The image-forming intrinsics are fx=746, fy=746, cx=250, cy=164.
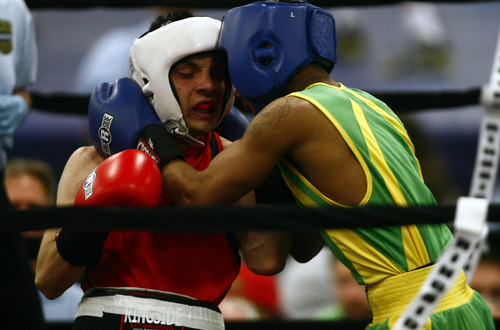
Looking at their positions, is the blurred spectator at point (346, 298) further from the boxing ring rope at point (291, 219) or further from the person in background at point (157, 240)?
the boxing ring rope at point (291, 219)

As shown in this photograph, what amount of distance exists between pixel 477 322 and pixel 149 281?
73 cm

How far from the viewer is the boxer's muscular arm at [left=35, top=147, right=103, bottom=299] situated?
165 cm

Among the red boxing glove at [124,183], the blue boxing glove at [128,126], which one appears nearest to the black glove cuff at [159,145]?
the blue boxing glove at [128,126]

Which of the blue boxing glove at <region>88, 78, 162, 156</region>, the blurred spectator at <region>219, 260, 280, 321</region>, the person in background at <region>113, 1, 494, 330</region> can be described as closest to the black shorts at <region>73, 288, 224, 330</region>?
the person in background at <region>113, 1, 494, 330</region>

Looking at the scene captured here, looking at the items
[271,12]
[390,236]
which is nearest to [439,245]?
[390,236]

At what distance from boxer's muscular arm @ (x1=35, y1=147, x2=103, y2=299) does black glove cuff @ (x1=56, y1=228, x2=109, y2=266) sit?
3 cm

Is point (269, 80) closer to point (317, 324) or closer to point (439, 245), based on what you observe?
point (439, 245)

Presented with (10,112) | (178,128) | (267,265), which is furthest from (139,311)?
(10,112)

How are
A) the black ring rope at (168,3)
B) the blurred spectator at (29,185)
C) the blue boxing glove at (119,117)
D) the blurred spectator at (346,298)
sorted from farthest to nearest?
the blurred spectator at (346,298) < the blurred spectator at (29,185) < the black ring rope at (168,3) < the blue boxing glove at (119,117)

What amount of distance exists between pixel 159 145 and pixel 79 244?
288 millimetres

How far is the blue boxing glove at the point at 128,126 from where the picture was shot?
170cm

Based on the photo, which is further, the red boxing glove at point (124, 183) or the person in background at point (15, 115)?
the person in background at point (15, 115)

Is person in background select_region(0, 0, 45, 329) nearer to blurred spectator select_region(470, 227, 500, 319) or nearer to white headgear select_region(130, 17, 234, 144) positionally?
white headgear select_region(130, 17, 234, 144)

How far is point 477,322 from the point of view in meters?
1.62
